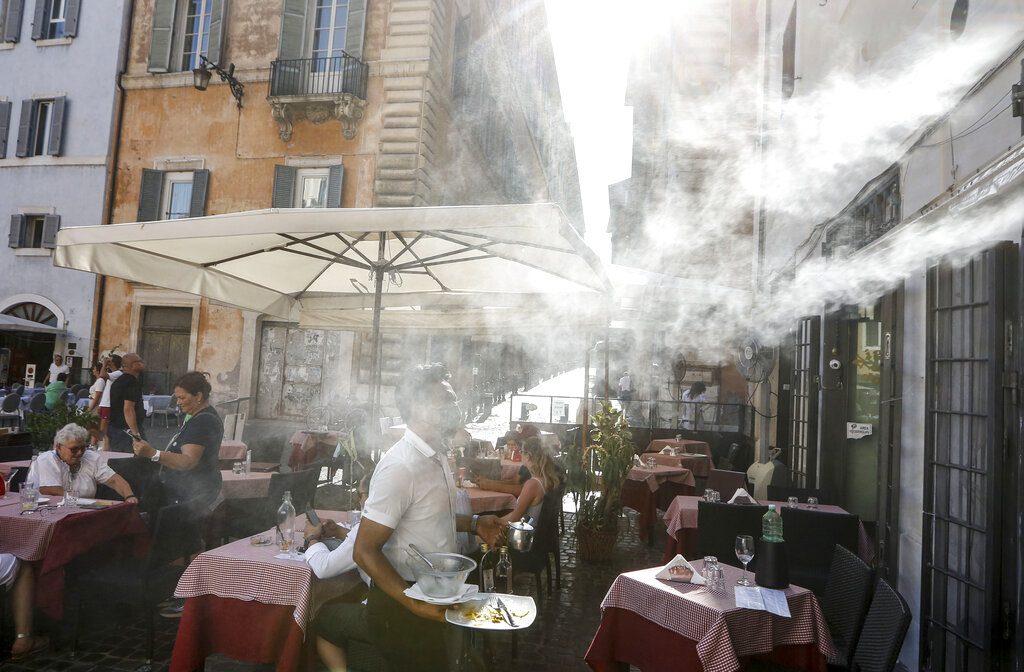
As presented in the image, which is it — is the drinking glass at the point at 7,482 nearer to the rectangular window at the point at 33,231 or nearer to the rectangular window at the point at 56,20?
the rectangular window at the point at 33,231

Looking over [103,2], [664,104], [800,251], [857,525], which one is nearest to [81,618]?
[857,525]

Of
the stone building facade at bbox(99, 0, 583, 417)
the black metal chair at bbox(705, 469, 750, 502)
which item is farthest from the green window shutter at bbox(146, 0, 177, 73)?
the black metal chair at bbox(705, 469, 750, 502)

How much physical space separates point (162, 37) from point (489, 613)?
1851 cm

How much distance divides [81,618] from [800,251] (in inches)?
343

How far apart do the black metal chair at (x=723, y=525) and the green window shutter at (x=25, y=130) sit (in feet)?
65.0

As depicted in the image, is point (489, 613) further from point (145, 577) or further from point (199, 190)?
point (199, 190)

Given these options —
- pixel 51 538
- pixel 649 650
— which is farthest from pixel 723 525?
pixel 51 538

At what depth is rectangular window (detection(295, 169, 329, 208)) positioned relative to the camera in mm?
15086

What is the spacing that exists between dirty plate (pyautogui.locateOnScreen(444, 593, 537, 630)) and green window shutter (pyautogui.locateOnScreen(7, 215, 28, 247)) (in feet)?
63.7

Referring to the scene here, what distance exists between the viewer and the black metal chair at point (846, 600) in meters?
3.30

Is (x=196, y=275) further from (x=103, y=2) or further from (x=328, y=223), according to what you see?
(x=103, y=2)

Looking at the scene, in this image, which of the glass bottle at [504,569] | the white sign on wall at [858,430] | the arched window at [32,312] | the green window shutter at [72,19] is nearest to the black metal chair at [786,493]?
the white sign on wall at [858,430]

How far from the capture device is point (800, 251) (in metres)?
8.88

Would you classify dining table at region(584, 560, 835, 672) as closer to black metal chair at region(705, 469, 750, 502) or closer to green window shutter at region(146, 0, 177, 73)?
black metal chair at region(705, 469, 750, 502)
